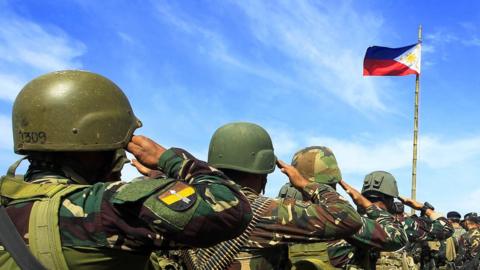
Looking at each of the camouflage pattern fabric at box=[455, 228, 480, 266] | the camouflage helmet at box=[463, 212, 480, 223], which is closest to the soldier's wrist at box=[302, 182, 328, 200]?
the camouflage pattern fabric at box=[455, 228, 480, 266]

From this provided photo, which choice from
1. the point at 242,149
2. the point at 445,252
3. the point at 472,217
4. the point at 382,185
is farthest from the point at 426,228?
the point at 472,217

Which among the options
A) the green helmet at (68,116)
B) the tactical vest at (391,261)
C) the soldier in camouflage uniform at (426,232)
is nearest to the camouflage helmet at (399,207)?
the soldier in camouflage uniform at (426,232)

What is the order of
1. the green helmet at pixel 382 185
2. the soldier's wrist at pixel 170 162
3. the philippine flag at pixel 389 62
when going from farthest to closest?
1. the philippine flag at pixel 389 62
2. the green helmet at pixel 382 185
3. the soldier's wrist at pixel 170 162

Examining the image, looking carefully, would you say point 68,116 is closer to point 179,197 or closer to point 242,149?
point 179,197

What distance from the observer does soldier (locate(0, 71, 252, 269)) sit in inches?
90.6

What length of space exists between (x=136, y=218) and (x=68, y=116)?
75 centimetres

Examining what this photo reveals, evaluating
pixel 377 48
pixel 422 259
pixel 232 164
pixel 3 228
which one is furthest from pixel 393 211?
pixel 377 48

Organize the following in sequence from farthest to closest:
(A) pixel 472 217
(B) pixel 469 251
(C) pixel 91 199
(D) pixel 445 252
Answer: (A) pixel 472 217
(B) pixel 469 251
(D) pixel 445 252
(C) pixel 91 199

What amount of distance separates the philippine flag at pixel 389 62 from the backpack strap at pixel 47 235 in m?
21.2

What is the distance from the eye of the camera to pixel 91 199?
2.38 meters

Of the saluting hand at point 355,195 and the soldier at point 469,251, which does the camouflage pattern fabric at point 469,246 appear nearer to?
the soldier at point 469,251

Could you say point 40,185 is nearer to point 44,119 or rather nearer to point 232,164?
point 44,119

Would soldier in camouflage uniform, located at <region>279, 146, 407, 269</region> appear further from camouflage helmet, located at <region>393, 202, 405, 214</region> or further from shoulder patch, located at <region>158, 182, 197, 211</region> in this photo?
camouflage helmet, located at <region>393, 202, 405, 214</region>

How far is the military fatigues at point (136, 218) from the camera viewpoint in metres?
2.28
